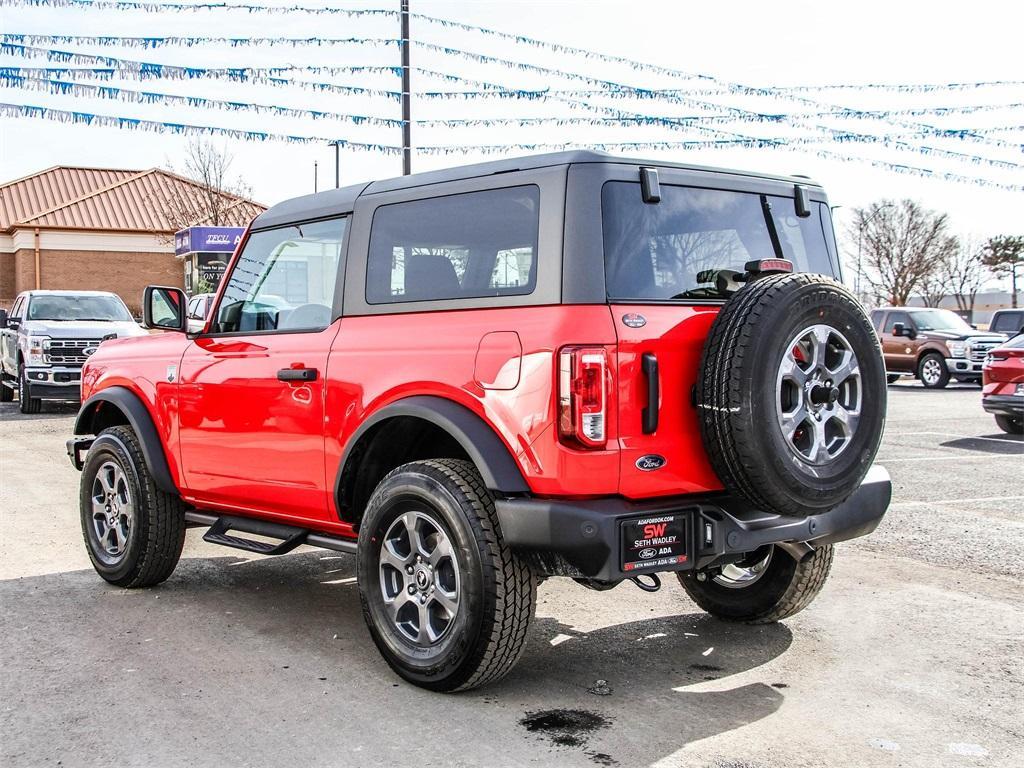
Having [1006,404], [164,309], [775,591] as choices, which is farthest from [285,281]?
[1006,404]

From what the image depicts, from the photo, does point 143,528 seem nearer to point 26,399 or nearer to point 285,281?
A: point 285,281

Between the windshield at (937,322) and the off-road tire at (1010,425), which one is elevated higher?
the windshield at (937,322)

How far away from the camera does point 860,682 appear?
14.9 feet

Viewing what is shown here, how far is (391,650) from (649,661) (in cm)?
112

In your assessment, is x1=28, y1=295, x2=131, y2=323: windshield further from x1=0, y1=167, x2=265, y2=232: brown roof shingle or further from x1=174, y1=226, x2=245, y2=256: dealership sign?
x1=0, y1=167, x2=265, y2=232: brown roof shingle

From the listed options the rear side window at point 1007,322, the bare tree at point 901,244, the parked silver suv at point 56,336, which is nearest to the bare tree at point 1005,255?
the bare tree at point 901,244

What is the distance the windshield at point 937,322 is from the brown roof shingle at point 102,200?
92.1 ft

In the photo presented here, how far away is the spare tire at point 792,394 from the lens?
157 inches

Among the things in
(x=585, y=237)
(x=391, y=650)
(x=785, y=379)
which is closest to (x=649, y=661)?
(x=391, y=650)

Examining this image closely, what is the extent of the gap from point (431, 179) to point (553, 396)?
1299 mm

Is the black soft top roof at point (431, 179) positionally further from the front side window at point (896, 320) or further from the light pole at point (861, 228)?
the light pole at point (861, 228)

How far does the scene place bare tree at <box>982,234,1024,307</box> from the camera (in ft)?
211

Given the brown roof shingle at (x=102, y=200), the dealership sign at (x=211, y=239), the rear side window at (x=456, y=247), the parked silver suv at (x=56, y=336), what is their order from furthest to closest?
1. the brown roof shingle at (x=102, y=200)
2. the dealership sign at (x=211, y=239)
3. the parked silver suv at (x=56, y=336)
4. the rear side window at (x=456, y=247)

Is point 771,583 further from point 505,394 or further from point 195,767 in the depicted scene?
point 195,767
